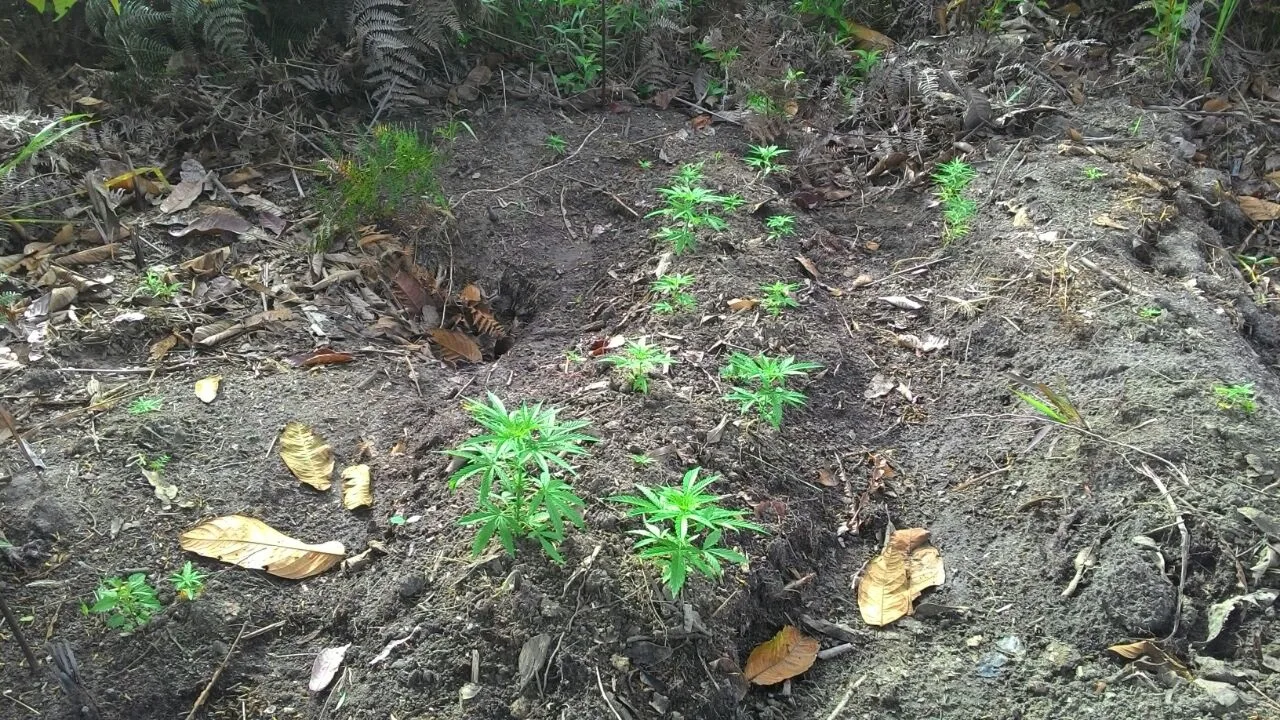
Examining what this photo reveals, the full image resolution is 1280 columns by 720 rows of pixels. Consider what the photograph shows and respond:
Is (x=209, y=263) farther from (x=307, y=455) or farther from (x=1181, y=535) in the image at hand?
(x=1181, y=535)

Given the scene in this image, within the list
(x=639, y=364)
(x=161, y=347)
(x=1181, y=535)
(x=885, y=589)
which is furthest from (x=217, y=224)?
(x=1181, y=535)

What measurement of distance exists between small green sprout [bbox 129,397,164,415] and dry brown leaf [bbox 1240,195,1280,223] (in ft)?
14.2

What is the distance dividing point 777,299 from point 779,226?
0.56 metres

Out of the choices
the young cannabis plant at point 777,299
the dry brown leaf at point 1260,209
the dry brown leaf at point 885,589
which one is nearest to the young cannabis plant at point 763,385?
the young cannabis plant at point 777,299

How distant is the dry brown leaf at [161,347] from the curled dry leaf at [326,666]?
4.21ft

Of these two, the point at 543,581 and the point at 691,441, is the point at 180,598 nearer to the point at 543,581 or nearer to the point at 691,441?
the point at 543,581

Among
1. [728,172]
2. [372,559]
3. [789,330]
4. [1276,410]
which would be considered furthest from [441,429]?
[1276,410]

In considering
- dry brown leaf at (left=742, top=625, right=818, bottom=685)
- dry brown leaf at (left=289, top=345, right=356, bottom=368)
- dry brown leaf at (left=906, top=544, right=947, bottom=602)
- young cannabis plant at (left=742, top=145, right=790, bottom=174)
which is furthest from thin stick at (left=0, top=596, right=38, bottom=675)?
young cannabis plant at (left=742, top=145, right=790, bottom=174)

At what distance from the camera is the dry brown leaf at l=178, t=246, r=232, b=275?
311cm

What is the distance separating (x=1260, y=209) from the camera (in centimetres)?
381

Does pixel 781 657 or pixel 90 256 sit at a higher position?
pixel 90 256

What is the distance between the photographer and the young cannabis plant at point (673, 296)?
2.97 m

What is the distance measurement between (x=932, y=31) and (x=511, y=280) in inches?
121

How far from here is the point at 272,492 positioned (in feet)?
7.80
